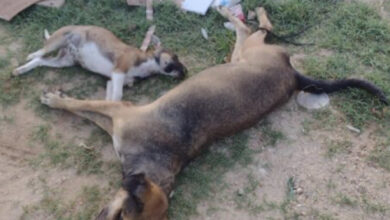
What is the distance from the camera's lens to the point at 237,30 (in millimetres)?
6020

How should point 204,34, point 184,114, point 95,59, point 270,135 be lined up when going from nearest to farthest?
point 184,114 → point 270,135 → point 95,59 → point 204,34

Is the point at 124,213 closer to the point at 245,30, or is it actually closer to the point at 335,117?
the point at 335,117

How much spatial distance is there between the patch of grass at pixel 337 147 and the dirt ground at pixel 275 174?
10 mm

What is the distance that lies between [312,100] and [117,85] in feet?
6.91

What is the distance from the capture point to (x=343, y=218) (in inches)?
178

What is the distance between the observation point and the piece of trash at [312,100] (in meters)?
5.38

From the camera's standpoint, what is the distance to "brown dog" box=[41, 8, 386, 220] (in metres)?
4.32

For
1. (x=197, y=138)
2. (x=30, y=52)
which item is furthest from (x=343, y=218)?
(x=30, y=52)

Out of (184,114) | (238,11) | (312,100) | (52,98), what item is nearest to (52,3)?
(52,98)

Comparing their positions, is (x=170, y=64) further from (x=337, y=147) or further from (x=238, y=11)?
(x=337, y=147)

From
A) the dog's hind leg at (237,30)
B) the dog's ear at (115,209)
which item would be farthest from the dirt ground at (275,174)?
the dog's hind leg at (237,30)

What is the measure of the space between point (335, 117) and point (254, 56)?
3.60 feet

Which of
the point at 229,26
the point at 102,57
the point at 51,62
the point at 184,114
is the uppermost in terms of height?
the point at 184,114

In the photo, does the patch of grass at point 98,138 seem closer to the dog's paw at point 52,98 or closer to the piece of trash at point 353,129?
the dog's paw at point 52,98
